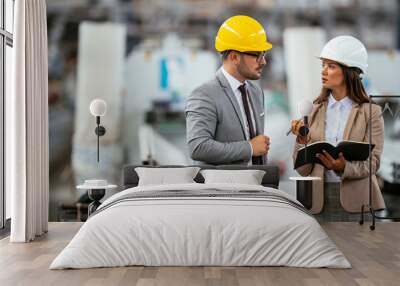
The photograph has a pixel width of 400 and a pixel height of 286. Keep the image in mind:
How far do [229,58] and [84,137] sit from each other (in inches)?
78.4

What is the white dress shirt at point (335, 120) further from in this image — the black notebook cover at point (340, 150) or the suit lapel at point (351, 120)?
the black notebook cover at point (340, 150)

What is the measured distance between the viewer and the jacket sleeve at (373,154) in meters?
7.32

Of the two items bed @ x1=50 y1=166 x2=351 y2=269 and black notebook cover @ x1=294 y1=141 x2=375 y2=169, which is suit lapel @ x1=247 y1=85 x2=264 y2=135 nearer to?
black notebook cover @ x1=294 y1=141 x2=375 y2=169

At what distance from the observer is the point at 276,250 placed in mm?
4645

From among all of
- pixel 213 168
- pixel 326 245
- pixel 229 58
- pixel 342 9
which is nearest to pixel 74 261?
pixel 326 245

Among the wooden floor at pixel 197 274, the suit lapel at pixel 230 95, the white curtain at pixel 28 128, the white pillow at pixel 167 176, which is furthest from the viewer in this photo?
the suit lapel at pixel 230 95

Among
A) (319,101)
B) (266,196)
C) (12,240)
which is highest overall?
(319,101)

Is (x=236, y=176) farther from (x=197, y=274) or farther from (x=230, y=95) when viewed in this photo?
(x=197, y=274)

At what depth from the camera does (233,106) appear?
6875mm

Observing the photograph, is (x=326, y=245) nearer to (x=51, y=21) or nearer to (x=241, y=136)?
(x=241, y=136)

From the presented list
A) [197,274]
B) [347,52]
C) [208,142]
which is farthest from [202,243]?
[347,52]

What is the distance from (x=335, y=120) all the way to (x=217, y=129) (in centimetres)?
147

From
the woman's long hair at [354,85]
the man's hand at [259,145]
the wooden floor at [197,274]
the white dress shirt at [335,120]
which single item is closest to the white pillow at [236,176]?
the man's hand at [259,145]

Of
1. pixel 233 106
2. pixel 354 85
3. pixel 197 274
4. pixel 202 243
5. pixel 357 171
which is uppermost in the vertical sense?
pixel 354 85
